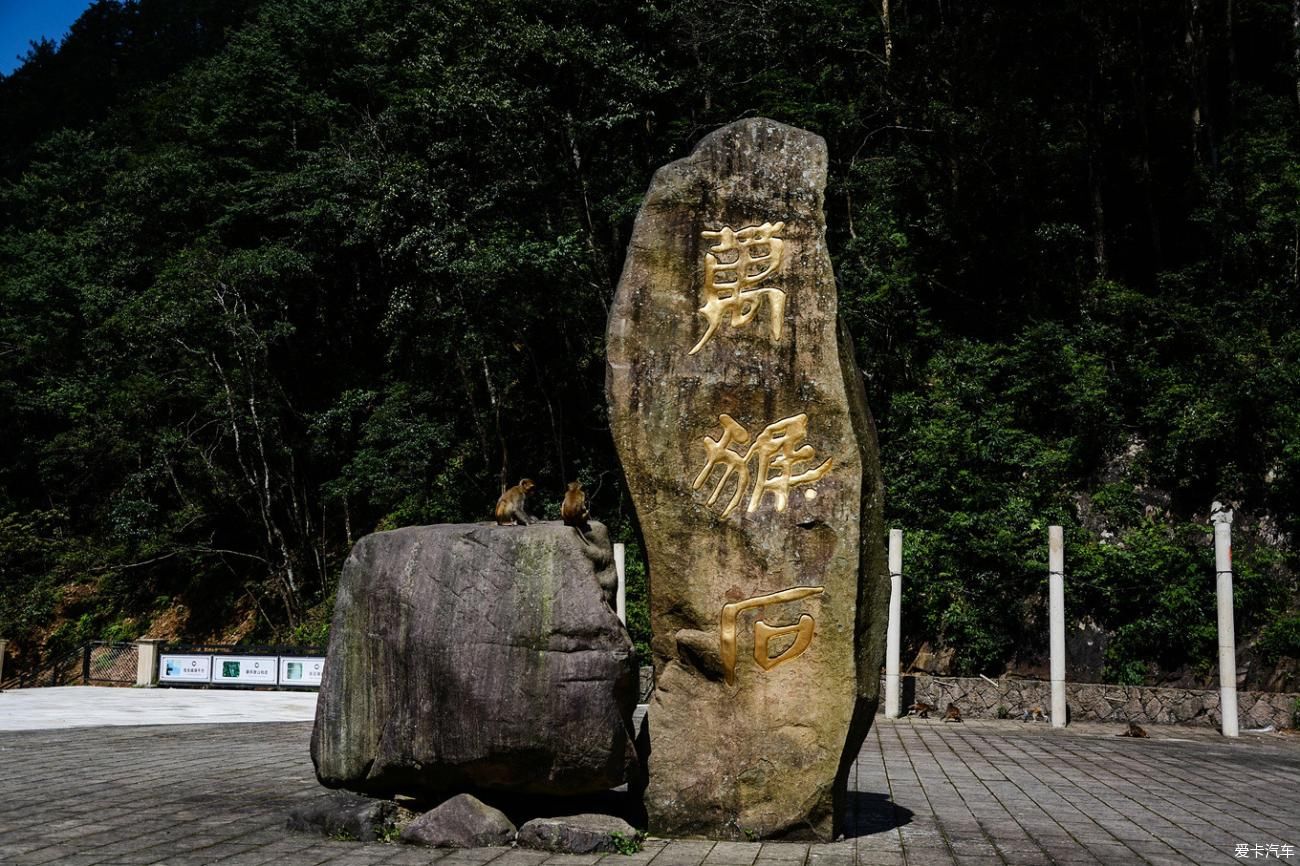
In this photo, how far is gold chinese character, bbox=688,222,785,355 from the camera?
752 centimetres

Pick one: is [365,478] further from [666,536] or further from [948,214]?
[666,536]

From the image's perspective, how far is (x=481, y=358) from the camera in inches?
902

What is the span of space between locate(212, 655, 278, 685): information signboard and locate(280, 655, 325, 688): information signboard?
0.17m

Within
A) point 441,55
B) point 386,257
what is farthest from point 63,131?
point 441,55

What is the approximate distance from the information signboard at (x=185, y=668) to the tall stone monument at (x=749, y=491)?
1608 centimetres

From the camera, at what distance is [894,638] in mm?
16078

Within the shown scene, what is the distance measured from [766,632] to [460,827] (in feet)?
7.25

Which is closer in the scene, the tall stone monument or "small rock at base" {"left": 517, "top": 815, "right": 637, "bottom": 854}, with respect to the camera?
"small rock at base" {"left": 517, "top": 815, "right": 637, "bottom": 854}

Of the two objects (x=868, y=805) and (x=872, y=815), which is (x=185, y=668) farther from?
(x=872, y=815)

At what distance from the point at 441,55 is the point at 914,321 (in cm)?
1061

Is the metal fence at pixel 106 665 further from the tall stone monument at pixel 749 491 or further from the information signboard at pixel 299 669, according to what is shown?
the tall stone monument at pixel 749 491

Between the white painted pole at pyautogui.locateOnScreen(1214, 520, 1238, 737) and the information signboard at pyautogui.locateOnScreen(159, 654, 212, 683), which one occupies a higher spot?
the white painted pole at pyautogui.locateOnScreen(1214, 520, 1238, 737)

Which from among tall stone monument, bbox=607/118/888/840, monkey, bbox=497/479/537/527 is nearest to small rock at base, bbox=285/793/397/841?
tall stone monument, bbox=607/118/888/840

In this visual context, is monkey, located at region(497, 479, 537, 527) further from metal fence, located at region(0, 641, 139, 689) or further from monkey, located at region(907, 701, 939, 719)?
metal fence, located at region(0, 641, 139, 689)
